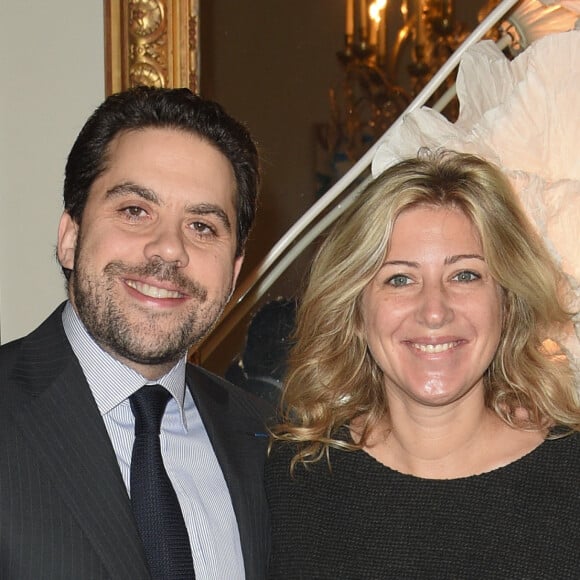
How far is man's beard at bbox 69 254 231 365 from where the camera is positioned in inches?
63.4

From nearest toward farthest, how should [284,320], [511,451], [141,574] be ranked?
[141,574], [511,451], [284,320]

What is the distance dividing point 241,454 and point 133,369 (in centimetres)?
29

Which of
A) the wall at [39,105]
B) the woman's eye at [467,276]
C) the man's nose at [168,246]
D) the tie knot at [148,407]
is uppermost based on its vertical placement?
the wall at [39,105]

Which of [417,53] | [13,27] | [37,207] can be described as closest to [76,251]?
[37,207]

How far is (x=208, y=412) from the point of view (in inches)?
71.4

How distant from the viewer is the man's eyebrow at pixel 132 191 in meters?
1.68

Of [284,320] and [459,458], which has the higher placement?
[284,320]

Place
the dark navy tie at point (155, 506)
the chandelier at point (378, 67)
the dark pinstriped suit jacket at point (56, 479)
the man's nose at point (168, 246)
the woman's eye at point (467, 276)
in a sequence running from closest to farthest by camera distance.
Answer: the dark pinstriped suit jacket at point (56, 479) → the dark navy tie at point (155, 506) → the man's nose at point (168, 246) → the woman's eye at point (467, 276) → the chandelier at point (378, 67)

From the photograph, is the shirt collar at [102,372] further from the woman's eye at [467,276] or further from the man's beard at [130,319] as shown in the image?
the woman's eye at [467,276]

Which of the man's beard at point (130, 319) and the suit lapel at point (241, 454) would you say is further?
the suit lapel at point (241, 454)

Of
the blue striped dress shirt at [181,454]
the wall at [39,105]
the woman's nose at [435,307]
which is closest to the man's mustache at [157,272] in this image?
the blue striped dress shirt at [181,454]

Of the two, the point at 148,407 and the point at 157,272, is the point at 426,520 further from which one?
the point at 157,272

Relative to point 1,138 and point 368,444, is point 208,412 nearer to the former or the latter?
point 368,444

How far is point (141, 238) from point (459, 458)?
645 mm
